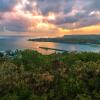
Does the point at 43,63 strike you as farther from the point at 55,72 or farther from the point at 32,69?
the point at 55,72

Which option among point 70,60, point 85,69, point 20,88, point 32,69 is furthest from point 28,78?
point 70,60

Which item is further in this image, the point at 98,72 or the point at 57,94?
the point at 98,72

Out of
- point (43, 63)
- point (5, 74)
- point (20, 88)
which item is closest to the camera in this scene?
point (20, 88)

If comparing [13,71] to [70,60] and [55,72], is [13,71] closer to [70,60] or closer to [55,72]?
[55,72]

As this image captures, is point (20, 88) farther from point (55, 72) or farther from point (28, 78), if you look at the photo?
point (55, 72)

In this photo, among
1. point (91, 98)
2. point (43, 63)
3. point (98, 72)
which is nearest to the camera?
point (91, 98)

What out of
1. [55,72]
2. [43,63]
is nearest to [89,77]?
[55,72]

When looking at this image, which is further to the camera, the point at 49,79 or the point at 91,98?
the point at 49,79

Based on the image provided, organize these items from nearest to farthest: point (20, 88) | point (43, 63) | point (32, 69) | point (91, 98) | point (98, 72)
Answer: point (91, 98) < point (20, 88) < point (98, 72) < point (32, 69) < point (43, 63)

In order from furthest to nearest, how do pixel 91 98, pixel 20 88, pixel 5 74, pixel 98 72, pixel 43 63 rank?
pixel 43 63 → pixel 5 74 → pixel 98 72 → pixel 20 88 → pixel 91 98
